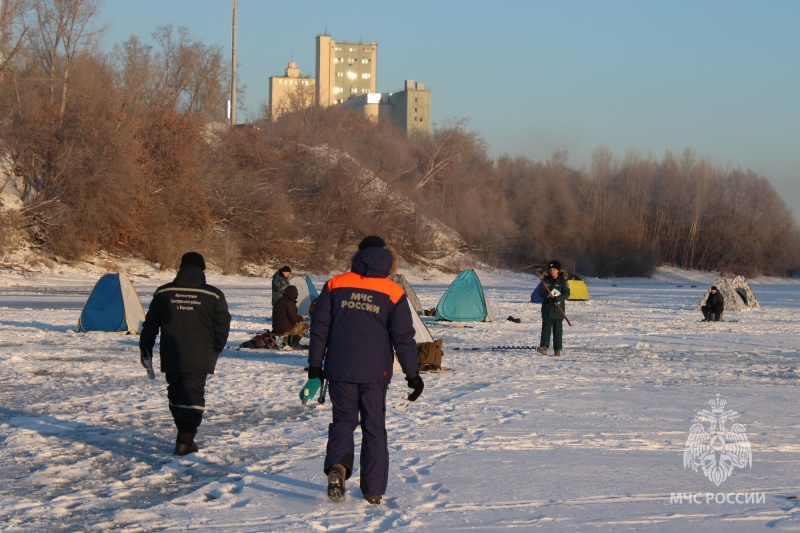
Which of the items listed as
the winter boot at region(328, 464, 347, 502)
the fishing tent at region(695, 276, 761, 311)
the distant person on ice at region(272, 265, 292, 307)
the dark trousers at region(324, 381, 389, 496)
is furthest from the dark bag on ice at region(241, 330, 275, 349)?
the fishing tent at region(695, 276, 761, 311)

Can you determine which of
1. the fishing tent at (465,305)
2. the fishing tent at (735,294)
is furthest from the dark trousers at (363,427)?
the fishing tent at (735,294)

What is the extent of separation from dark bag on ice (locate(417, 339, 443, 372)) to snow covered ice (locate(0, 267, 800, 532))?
209 millimetres

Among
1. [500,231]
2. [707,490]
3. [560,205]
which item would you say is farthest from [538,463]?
[560,205]

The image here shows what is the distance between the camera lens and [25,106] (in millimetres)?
47312

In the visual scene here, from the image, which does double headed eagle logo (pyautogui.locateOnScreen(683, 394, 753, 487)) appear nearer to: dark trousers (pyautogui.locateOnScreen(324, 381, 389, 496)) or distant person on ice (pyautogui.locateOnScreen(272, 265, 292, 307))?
dark trousers (pyautogui.locateOnScreen(324, 381, 389, 496))

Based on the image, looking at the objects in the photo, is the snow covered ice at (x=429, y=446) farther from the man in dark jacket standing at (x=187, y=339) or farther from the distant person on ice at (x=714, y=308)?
the distant person on ice at (x=714, y=308)

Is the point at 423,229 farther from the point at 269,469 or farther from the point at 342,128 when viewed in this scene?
the point at 269,469

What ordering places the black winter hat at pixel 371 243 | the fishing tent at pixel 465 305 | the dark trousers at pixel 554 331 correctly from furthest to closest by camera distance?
1. the fishing tent at pixel 465 305
2. the dark trousers at pixel 554 331
3. the black winter hat at pixel 371 243

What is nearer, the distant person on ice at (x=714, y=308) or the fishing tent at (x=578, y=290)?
the distant person on ice at (x=714, y=308)

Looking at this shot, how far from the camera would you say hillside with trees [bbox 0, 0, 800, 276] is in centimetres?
4681

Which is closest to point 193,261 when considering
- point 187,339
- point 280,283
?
point 187,339

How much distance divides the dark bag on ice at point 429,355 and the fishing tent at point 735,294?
19.3m

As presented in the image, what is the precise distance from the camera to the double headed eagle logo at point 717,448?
741cm

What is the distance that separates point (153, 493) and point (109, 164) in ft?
138
